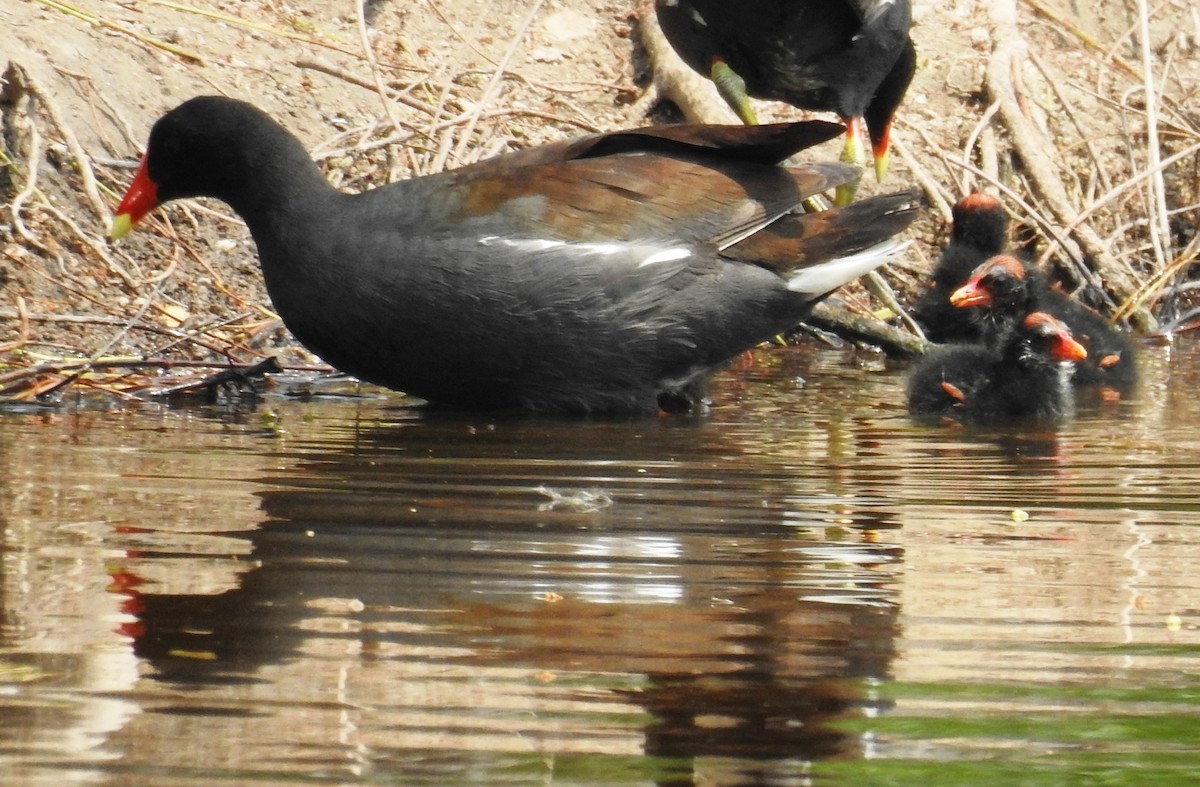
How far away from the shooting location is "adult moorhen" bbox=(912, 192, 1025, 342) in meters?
6.77

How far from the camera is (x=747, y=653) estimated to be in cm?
235

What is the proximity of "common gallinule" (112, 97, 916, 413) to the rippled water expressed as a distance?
377 millimetres

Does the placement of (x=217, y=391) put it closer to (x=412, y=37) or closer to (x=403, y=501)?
(x=403, y=501)

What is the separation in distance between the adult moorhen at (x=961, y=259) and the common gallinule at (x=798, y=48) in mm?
640

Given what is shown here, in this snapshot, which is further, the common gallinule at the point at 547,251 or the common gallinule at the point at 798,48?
the common gallinule at the point at 798,48

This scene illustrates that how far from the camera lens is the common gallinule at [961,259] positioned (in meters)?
6.77

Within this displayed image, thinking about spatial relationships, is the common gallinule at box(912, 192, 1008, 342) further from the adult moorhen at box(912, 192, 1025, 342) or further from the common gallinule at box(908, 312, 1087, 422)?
the common gallinule at box(908, 312, 1087, 422)

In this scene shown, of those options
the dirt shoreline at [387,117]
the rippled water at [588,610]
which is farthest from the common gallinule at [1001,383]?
the dirt shoreline at [387,117]

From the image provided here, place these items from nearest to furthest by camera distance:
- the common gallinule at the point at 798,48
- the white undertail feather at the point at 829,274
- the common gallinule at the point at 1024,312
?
1. the white undertail feather at the point at 829,274
2. the common gallinule at the point at 1024,312
3. the common gallinule at the point at 798,48

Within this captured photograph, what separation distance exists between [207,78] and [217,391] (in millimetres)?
2567

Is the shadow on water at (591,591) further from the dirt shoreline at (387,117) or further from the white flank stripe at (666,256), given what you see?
the dirt shoreline at (387,117)

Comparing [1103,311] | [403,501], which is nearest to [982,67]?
[1103,311]

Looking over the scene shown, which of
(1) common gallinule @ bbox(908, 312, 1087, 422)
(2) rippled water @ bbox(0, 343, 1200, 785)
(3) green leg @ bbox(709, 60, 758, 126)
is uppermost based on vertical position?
(3) green leg @ bbox(709, 60, 758, 126)

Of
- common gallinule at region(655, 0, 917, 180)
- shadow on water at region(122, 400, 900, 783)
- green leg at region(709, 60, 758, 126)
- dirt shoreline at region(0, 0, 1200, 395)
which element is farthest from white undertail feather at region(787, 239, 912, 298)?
dirt shoreline at region(0, 0, 1200, 395)
